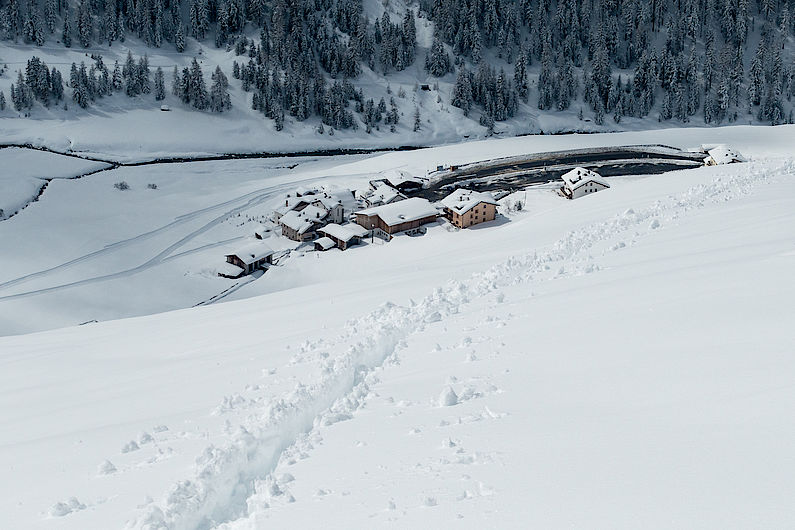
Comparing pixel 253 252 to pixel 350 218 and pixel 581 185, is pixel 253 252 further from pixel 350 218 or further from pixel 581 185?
pixel 581 185

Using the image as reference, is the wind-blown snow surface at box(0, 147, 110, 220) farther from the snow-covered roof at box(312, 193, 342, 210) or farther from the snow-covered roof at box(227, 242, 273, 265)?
the snow-covered roof at box(312, 193, 342, 210)

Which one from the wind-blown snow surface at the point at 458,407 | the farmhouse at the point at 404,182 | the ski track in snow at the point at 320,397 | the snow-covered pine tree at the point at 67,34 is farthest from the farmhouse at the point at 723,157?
the snow-covered pine tree at the point at 67,34

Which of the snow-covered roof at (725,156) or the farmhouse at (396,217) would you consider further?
the snow-covered roof at (725,156)

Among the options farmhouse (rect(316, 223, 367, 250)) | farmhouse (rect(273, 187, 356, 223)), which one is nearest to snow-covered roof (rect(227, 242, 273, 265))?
farmhouse (rect(316, 223, 367, 250))

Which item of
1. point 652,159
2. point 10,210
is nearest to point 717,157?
point 652,159

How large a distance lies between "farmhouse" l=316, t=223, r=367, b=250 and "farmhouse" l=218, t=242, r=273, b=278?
5052 millimetres

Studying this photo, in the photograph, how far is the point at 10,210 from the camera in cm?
5356

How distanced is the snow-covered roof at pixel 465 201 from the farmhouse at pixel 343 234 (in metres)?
7.77

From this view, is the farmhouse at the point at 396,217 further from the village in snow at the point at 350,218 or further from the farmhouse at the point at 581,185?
the farmhouse at the point at 581,185

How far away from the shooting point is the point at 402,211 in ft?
165

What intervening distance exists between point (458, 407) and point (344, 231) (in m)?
39.4

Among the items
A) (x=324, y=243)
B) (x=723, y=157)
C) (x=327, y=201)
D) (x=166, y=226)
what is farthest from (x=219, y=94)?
(x=723, y=157)

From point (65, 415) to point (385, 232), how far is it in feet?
125

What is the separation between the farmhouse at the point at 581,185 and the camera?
5434 centimetres
